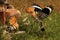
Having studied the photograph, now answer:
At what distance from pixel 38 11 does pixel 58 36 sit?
84 centimetres

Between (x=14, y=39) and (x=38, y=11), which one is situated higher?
(x=38, y=11)

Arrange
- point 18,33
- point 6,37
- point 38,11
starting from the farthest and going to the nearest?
point 38,11
point 18,33
point 6,37

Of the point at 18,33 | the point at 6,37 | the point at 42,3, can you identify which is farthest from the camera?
the point at 42,3

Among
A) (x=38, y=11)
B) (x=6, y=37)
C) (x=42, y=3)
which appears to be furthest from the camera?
(x=42, y=3)

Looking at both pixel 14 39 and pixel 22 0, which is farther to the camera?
pixel 22 0

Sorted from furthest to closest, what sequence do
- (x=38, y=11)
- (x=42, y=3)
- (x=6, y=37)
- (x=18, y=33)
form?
(x=42, y=3)
(x=38, y=11)
(x=18, y=33)
(x=6, y=37)

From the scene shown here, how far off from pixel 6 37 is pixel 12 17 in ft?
2.88

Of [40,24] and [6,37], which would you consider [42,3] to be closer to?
[40,24]

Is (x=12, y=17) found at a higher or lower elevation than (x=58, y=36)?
higher

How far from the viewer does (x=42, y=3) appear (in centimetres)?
1121

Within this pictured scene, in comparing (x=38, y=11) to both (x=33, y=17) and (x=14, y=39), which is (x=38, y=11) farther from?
(x=14, y=39)

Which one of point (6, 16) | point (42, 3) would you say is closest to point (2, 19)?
point (6, 16)

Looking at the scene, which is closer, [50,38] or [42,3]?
[50,38]

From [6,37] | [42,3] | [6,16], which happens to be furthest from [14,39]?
[42,3]
